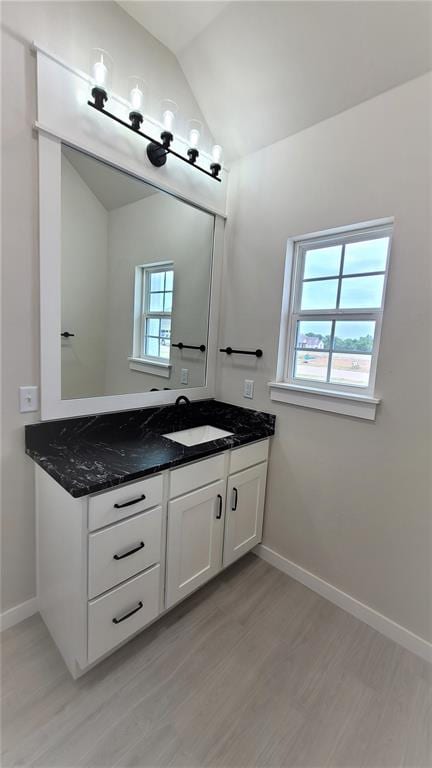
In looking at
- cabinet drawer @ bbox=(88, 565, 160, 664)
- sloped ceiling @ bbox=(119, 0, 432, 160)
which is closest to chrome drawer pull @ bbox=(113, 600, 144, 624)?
cabinet drawer @ bbox=(88, 565, 160, 664)

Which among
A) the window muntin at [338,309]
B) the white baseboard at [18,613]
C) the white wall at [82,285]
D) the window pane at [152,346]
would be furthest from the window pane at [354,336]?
the white baseboard at [18,613]

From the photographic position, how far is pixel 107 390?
5.98ft

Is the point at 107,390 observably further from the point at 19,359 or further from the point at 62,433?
the point at 19,359

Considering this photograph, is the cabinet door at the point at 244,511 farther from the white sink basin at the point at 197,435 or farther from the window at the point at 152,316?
the window at the point at 152,316

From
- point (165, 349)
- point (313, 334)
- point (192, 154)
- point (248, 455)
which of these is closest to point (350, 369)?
point (313, 334)

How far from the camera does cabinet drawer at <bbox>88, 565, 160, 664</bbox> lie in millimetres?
1294

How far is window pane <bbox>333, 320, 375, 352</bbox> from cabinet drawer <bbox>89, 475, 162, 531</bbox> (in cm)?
121

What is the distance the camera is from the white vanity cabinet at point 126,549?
1.26 metres

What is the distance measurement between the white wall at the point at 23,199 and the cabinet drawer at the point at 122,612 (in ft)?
1.88

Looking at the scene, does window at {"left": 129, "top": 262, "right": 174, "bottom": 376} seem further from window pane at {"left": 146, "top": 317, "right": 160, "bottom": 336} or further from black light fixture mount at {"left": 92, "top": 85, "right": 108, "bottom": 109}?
black light fixture mount at {"left": 92, "top": 85, "right": 108, "bottom": 109}

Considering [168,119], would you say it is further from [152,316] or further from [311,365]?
[311,365]

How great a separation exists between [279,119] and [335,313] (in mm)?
1154

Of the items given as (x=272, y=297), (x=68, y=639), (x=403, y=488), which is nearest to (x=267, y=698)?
(x=68, y=639)

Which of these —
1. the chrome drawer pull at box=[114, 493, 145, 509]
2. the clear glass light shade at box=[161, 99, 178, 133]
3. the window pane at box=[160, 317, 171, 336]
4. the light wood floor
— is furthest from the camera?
the window pane at box=[160, 317, 171, 336]
